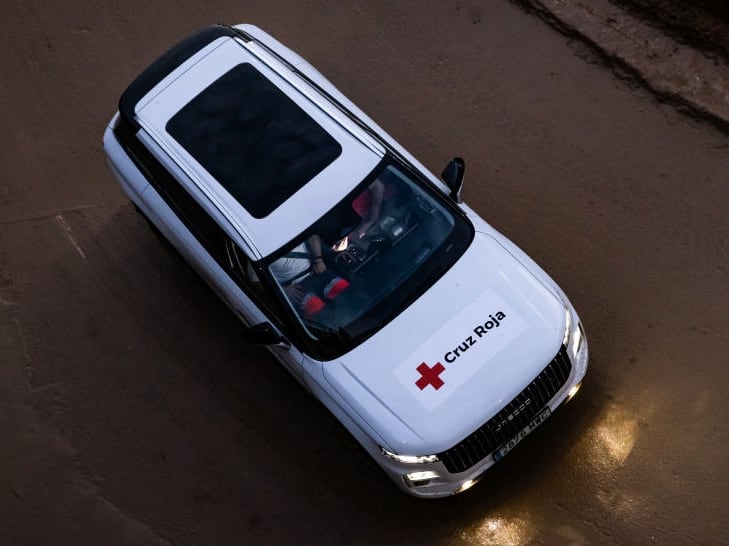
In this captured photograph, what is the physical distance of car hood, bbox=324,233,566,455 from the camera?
243 inches

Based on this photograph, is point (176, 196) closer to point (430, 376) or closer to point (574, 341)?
point (430, 376)

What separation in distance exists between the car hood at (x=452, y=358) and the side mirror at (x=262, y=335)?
494 mm

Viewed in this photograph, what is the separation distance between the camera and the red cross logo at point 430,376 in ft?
20.4

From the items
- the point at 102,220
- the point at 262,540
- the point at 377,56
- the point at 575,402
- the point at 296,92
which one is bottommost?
the point at 262,540

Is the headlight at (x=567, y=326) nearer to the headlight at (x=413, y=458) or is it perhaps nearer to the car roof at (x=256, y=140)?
the headlight at (x=413, y=458)

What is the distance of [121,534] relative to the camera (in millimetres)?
7172

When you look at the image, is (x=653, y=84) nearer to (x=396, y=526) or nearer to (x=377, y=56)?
(x=377, y=56)

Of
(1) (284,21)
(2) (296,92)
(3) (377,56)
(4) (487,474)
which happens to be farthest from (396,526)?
(1) (284,21)

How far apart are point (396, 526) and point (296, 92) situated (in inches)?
136

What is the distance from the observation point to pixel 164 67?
7.26 metres

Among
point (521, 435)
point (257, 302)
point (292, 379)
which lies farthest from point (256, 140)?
point (521, 435)

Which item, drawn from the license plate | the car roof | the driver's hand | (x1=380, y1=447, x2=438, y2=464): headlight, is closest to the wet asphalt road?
the license plate

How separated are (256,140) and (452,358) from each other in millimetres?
2212

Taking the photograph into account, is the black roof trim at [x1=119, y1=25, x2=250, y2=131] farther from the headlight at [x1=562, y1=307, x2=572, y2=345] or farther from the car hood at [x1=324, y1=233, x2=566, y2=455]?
the headlight at [x1=562, y1=307, x2=572, y2=345]
